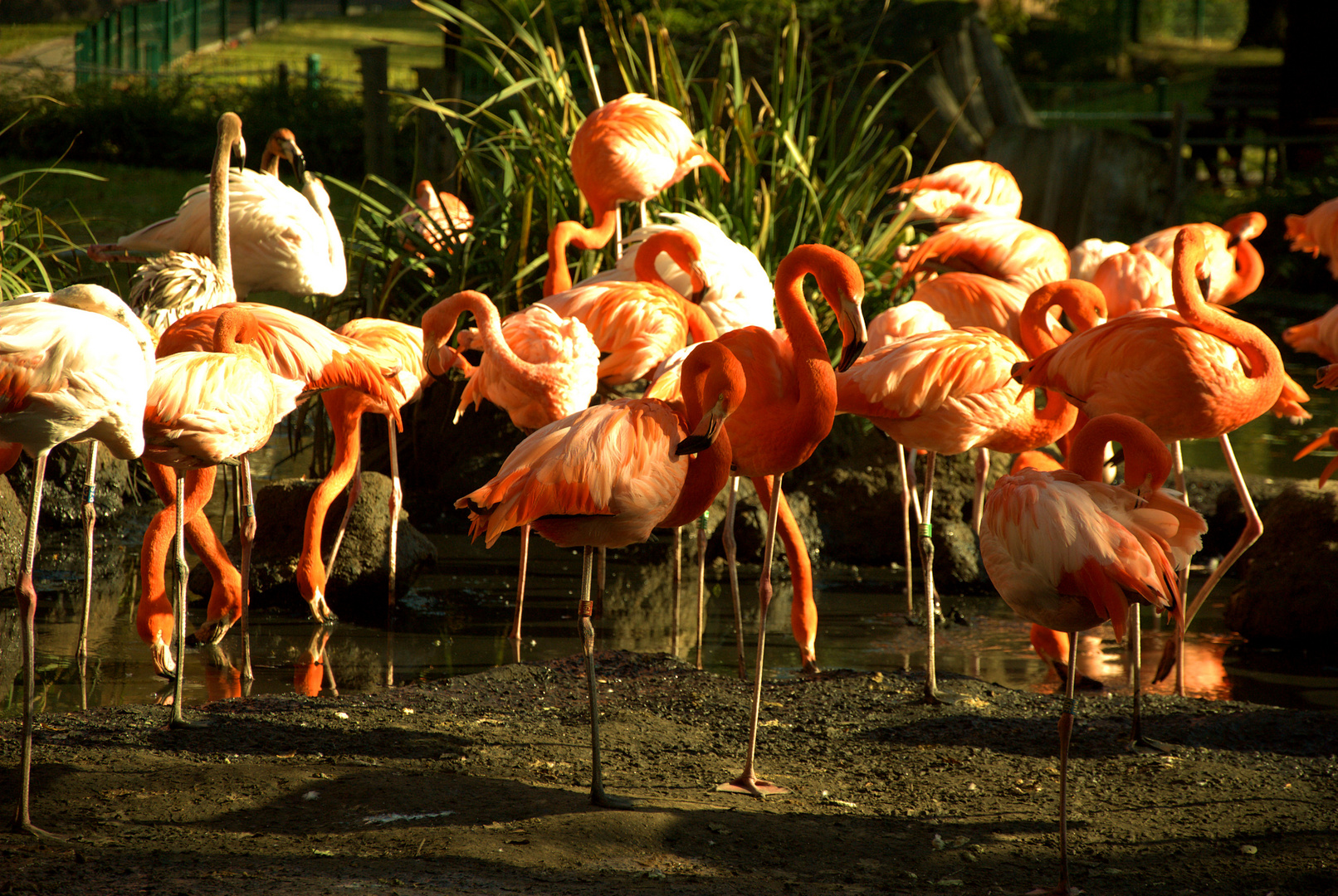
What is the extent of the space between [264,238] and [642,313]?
6.63ft

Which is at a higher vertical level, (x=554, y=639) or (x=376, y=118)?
(x=376, y=118)

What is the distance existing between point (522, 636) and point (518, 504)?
1.80 metres

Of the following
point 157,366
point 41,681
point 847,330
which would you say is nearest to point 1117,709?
point 847,330

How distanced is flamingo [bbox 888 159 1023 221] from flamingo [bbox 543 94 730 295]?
1.48 metres

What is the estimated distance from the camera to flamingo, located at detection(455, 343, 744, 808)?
10.4 ft

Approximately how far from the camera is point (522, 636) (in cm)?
491

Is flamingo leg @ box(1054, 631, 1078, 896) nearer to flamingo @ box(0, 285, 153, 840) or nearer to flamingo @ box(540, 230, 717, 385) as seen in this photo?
flamingo @ box(0, 285, 153, 840)

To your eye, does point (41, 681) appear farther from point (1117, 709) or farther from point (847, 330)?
point (1117, 709)

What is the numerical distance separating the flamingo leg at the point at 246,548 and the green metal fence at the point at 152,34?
1124 centimetres

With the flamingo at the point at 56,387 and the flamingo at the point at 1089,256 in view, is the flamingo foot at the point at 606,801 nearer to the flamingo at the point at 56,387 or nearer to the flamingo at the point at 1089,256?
the flamingo at the point at 56,387

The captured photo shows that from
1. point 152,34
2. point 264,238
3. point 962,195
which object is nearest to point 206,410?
point 264,238

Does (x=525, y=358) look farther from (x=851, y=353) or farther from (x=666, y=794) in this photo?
(x=666, y=794)

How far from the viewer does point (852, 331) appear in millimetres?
3391

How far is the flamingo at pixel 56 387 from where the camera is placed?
3.10m
